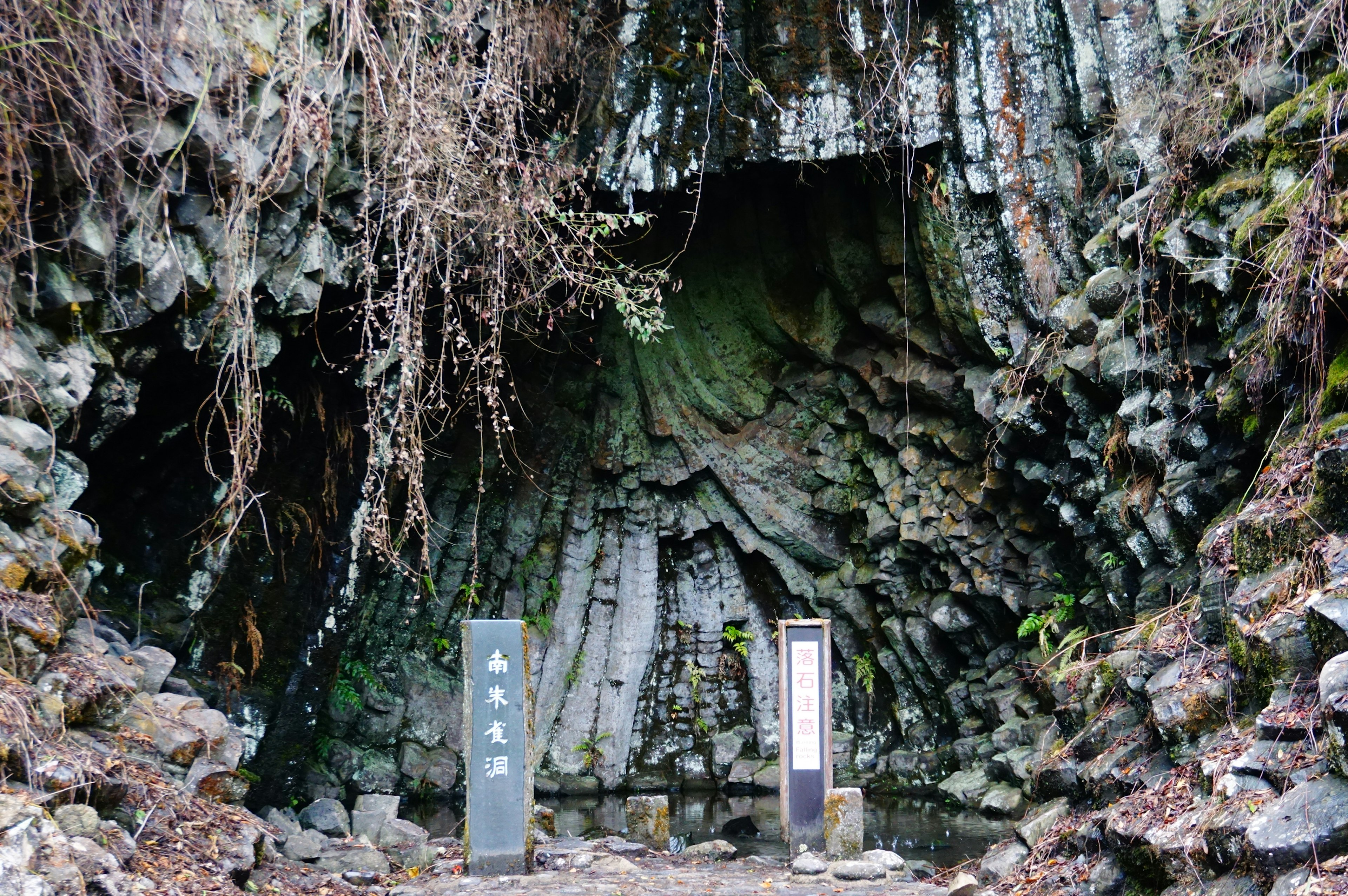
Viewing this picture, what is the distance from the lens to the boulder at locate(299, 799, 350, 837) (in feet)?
21.6

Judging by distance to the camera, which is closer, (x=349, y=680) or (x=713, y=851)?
(x=713, y=851)

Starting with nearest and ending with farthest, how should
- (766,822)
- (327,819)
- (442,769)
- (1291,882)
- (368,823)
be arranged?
(1291,882), (327,819), (368,823), (766,822), (442,769)

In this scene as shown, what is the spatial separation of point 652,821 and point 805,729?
124 cm

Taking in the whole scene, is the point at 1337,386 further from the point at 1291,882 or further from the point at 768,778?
the point at 768,778

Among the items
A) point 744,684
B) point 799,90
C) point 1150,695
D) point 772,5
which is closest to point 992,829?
point 1150,695

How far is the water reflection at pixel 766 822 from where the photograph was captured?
6633 mm

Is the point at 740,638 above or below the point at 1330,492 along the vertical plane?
below

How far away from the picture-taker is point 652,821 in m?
6.02

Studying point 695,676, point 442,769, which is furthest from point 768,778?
point 442,769

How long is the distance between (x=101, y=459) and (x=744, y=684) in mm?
6871

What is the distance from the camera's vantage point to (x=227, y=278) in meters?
4.96

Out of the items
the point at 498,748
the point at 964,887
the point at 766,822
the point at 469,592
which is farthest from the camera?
the point at 469,592

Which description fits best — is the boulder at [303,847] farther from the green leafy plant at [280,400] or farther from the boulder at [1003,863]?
the boulder at [1003,863]

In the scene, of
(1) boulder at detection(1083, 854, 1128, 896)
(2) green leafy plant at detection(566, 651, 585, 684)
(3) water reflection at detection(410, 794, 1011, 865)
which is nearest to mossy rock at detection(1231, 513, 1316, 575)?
(1) boulder at detection(1083, 854, 1128, 896)
